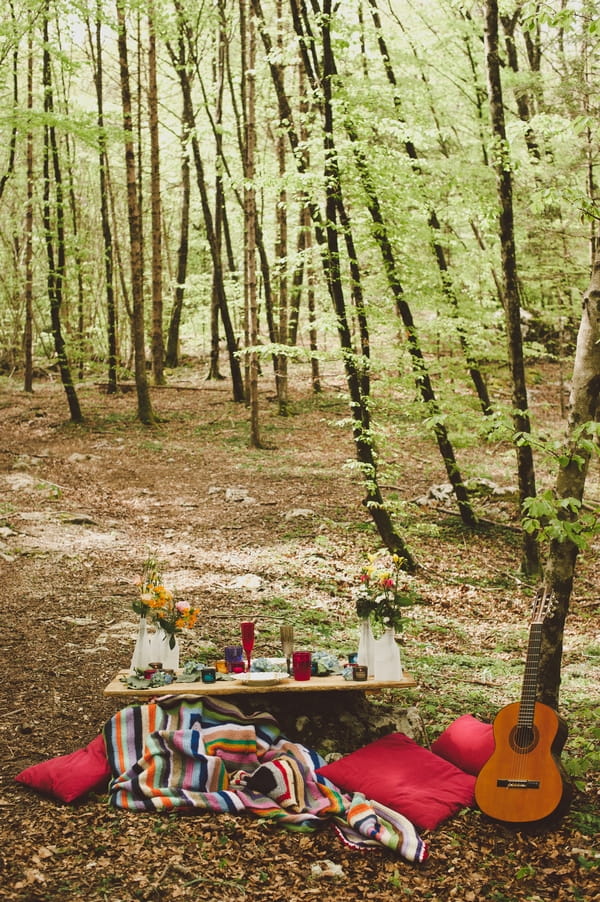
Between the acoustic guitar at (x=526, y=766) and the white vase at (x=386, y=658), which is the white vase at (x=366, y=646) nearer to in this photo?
the white vase at (x=386, y=658)

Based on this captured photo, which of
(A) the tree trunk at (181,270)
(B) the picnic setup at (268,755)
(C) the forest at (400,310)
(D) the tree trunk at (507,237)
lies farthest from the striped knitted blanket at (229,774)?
(A) the tree trunk at (181,270)

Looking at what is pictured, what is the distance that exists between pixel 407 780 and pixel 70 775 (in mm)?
1950

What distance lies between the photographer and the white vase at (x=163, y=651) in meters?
5.10

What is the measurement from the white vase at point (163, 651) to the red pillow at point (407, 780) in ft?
4.16

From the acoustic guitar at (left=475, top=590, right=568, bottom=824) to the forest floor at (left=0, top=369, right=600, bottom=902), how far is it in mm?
142

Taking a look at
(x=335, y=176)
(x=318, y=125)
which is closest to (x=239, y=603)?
(x=335, y=176)

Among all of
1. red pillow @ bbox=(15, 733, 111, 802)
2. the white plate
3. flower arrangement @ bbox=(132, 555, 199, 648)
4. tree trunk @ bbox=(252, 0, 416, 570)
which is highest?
tree trunk @ bbox=(252, 0, 416, 570)

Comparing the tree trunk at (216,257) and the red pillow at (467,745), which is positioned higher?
the tree trunk at (216,257)

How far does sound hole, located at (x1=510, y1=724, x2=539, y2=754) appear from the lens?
4.24 metres

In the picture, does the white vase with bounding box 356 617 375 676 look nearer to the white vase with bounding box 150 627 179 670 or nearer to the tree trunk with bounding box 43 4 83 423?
the white vase with bounding box 150 627 179 670

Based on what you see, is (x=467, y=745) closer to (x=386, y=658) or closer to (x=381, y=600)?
(x=386, y=658)

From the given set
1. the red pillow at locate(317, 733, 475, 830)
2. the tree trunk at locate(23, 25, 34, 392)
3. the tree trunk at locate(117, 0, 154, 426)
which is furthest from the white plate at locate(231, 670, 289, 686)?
the tree trunk at locate(23, 25, 34, 392)

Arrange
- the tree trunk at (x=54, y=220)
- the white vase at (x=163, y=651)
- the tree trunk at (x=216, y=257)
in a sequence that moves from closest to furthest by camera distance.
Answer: the white vase at (x=163, y=651) → the tree trunk at (x=54, y=220) → the tree trunk at (x=216, y=257)

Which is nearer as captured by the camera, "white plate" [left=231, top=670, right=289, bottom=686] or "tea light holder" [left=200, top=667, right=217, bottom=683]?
"white plate" [left=231, top=670, right=289, bottom=686]
